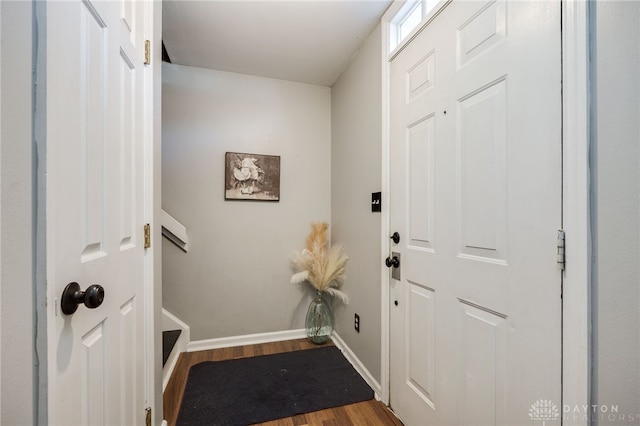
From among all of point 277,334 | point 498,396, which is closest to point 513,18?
point 498,396

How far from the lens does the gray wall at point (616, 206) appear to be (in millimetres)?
618

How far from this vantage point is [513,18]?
89 centimetres

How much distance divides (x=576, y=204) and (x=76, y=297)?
50.4 inches

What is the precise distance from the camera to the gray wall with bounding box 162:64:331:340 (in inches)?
86.7

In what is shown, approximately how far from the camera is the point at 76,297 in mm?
604

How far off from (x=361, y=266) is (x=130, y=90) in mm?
1652

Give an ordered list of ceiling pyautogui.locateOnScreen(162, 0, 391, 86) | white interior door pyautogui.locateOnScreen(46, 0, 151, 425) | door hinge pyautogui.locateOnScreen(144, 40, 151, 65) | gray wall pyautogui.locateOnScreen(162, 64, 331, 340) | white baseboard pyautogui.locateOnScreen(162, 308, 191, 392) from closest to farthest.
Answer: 1. white interior door pyautogui.locateOnScreen(46, 0, 151, 425)
2. door hinge pyautogui.locateOnScreen(144, 40, 151, 65)
3. ceiling pyautogui.locateOnScreen(162, 0, 391, 86)
4. white baseboard pyautogui.locateOnScreen(162, 308, 191, 392)
5. gray wall pyautogui.locateOnScreen(162, 64, 331, 340)

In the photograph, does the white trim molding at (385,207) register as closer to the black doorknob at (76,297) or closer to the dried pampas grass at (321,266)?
the dried pampas grass at (321,266)

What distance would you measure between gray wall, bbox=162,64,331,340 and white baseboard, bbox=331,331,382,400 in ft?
1.24

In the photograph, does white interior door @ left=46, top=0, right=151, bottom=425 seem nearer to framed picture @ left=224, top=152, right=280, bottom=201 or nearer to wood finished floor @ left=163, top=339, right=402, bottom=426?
wood finished floor @ left=163, top=339, right=402, bottom=426

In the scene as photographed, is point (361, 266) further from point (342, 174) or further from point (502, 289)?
point (502, 289)

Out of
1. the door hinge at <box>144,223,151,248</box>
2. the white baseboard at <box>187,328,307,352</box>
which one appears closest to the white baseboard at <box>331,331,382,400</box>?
the white baseboard at <box>187,328,307,352</box>

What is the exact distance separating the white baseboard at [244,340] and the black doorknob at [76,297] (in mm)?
1853

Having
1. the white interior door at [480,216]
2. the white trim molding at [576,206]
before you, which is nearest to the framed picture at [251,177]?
the white interior door at [480,216]
